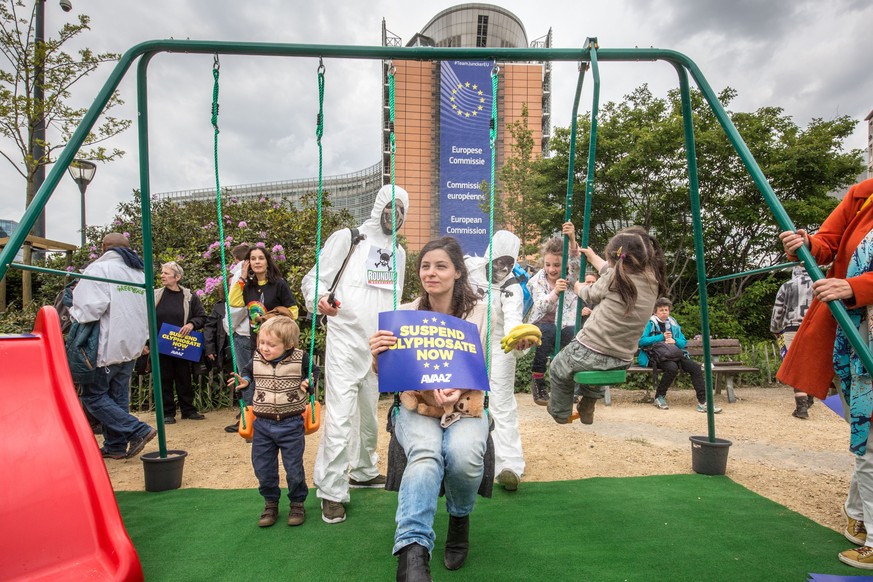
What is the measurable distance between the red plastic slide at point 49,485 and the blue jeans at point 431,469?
1.23 metres

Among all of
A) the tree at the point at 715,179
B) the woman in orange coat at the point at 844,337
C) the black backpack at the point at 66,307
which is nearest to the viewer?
the woman in orange coat at the point at 844,337

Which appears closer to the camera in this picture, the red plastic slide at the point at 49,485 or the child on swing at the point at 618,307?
the red plastic slide at the point at 49,485

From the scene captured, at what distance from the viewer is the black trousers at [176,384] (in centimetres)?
659

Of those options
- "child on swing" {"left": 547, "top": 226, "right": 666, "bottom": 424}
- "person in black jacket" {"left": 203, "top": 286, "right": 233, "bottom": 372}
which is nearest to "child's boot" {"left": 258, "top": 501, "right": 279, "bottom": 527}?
"child on swing" {"left": 547, "top": 226, "right": 666, "bottom": 424}

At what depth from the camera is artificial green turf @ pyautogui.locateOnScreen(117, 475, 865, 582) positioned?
2.64 m

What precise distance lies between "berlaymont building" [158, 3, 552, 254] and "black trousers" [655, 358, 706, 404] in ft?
42.9

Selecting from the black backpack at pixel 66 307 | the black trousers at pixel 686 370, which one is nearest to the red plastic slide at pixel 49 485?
the black backpack at pixel 66 307

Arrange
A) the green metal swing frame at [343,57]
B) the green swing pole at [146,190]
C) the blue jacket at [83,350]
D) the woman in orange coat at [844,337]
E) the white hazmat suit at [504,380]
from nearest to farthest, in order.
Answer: the woman in orange coat at [844,337], the green metal swing frame at [343,57], the green swing pole at [146,190], the white hazmat suit at [504,380], the blue jacket at [83,350]

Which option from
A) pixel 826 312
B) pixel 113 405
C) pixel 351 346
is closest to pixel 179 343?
pixel 113 405

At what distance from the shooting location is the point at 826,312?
2.83 metres

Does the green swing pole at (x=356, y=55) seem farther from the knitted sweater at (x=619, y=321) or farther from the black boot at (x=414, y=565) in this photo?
the black boot at (x=414, y=565)

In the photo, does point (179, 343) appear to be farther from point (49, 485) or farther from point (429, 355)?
point (429, 355)

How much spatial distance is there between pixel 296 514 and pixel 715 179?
1323cm

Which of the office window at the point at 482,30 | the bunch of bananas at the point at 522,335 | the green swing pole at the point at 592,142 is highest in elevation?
the office window at the point at 482,30
